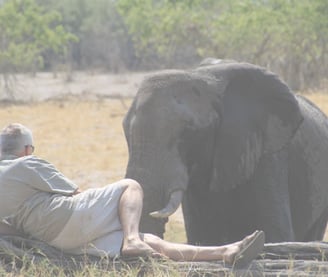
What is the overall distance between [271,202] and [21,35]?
1031 inches

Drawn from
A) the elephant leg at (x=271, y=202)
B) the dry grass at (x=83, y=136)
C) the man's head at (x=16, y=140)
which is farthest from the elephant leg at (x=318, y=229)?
the man's head at (x=16, y=140)

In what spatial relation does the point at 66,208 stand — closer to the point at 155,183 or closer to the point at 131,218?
the point at 131,218

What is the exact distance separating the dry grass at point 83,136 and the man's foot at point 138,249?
5.65 meters

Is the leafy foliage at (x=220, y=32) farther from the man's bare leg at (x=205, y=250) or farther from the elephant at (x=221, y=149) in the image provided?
the man's bare leg at (x=205, y=250)

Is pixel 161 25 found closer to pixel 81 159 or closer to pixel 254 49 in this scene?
pixel 254 49

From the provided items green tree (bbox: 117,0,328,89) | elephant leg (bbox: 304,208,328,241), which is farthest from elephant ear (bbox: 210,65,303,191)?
green tree (bbox: 117,0,328,89)

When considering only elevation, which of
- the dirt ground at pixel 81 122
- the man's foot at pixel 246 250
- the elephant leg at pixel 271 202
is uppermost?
the man's foot at pixel 246 250

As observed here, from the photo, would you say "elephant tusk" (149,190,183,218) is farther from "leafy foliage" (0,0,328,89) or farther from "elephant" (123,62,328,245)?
"leafy foliage" (0,0,328,89)

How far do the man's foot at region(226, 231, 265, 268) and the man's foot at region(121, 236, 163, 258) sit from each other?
47 centimetres

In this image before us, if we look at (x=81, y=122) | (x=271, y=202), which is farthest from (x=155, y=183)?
(x=81, y=122)

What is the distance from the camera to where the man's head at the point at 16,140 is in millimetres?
6637

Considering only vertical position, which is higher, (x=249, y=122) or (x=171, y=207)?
(x=249, y=122)

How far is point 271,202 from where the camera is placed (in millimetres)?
8789

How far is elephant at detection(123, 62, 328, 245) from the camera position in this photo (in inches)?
304
